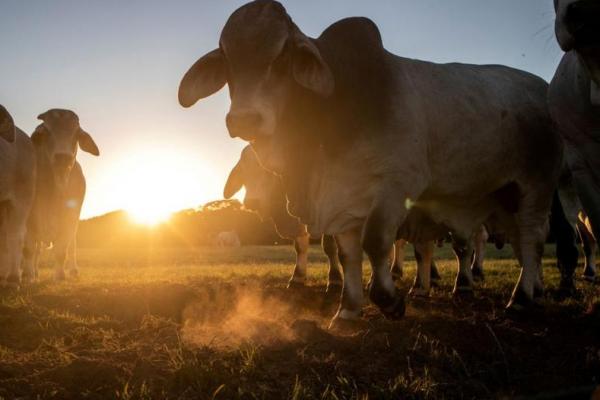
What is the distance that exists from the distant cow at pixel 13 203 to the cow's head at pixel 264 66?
477cm

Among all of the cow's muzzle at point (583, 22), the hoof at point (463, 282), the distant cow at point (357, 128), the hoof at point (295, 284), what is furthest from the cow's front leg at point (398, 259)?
the cow's muzzle at point (583, 22)

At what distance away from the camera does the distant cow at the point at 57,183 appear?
9.12 metres

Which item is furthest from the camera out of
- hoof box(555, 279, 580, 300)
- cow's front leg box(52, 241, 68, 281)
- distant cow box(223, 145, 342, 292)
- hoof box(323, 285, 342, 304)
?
cow's front leg box(52, 241, 68, 281)

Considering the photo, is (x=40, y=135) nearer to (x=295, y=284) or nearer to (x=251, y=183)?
(x=251, y=183)

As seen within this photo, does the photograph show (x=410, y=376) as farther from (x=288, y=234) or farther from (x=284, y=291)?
(x=284, y=291)

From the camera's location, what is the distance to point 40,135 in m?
9.12

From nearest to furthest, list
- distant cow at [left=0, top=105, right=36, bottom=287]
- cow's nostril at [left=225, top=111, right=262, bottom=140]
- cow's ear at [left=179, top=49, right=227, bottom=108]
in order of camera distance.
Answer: cow's nostril at [left=225, top=111, right=262, bottom=140]
cow's ear at [left=179, top=49, right=227, bottom=108]
distant cow at [left=0, top=105, right=36, bottom=287]

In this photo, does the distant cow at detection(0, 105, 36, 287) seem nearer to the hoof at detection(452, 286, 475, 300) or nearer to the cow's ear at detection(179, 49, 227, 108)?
the cow's ear at detection(179, 49, 227, 108)

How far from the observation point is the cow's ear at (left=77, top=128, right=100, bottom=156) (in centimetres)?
1007

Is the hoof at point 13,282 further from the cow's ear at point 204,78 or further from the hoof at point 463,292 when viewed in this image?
the hoof at point 463,292

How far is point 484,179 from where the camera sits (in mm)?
5723

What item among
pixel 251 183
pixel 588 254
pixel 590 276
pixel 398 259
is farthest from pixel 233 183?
pixel 588 254

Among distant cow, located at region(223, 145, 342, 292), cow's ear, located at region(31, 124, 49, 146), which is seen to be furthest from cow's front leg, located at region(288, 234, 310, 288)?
cow's ear, located at region(31, 124, 49, 146)

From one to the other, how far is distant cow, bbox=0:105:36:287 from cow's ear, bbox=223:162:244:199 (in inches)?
107
